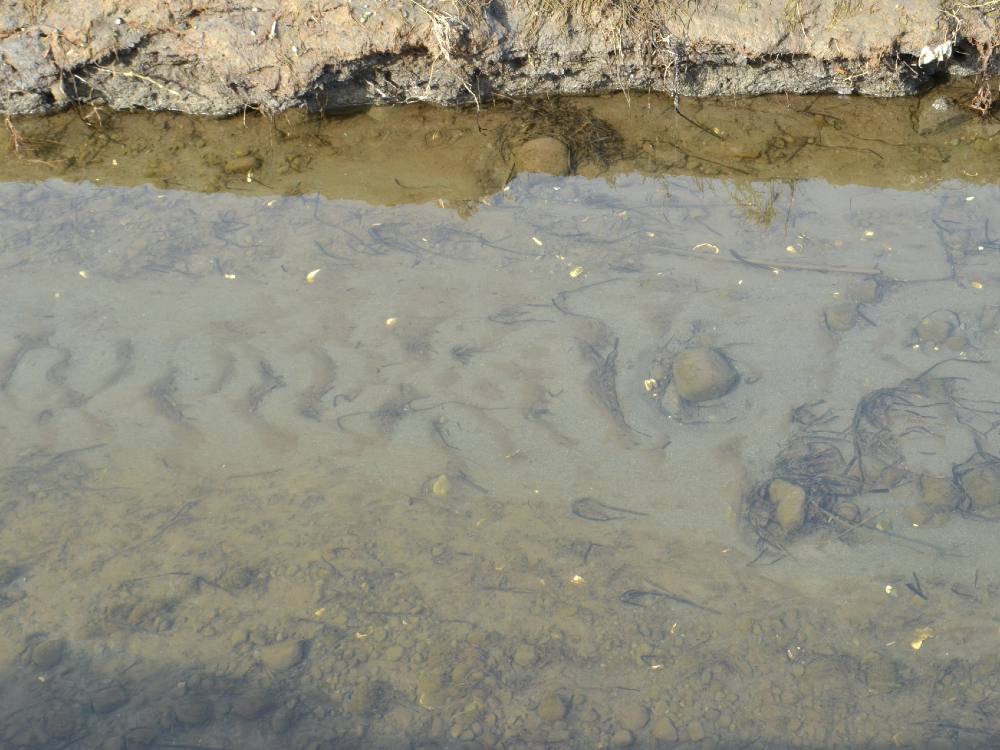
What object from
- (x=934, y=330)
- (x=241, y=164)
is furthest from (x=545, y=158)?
(x=934, y=330)

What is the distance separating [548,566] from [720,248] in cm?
226

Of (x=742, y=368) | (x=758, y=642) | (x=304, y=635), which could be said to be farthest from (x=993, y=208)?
(x=304, y=635)

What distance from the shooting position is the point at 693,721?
320cm

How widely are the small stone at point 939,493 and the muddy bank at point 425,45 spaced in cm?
306

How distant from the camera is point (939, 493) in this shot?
3.77m

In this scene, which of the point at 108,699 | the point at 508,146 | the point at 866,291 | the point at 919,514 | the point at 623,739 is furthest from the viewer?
the point at 508,146

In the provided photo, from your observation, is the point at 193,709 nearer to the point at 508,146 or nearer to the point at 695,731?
the point at 695,731

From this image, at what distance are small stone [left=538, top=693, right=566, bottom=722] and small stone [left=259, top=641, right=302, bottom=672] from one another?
0.97 meters

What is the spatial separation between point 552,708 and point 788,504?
1.37 m

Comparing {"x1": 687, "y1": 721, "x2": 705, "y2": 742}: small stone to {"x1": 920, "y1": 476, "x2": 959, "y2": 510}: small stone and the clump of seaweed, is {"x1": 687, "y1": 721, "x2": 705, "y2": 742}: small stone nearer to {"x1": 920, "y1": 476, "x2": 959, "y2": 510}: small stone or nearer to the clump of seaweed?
the clump of seaweed

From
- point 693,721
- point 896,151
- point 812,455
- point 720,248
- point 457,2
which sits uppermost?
point 457,2

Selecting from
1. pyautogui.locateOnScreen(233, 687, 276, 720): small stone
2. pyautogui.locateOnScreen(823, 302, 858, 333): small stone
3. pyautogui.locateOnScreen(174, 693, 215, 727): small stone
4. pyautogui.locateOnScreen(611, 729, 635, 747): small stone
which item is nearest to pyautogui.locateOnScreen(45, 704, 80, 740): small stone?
pyautogui.locateOnScreen(174, 693, 215, 727): small stone

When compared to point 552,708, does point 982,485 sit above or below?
above

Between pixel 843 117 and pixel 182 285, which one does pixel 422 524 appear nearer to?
→ pixel 182 285
